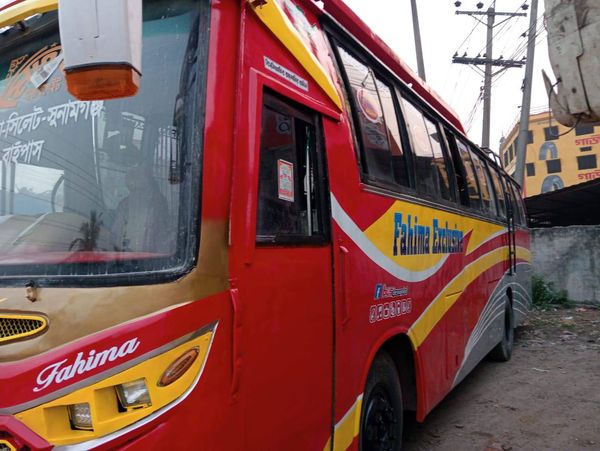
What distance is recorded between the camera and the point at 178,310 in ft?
5.58

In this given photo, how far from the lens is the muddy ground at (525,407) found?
4.44 m

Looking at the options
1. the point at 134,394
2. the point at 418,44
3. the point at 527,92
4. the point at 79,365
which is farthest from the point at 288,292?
the point at 527,92

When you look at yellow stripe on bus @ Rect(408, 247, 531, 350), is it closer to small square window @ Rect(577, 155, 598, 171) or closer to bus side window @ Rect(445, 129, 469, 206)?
bus side window @ Rect(445, 129, 469, 206)

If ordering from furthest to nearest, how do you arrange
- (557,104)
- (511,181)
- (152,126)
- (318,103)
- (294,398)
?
(511,181) → (557,104) → (318,103) → (294,398) → (152,126)

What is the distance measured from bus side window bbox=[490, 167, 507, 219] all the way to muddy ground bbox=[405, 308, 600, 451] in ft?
7.62

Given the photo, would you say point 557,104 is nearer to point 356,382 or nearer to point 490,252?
point 356,382

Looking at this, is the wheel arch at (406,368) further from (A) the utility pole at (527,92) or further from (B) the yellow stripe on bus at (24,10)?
(A) the utility pole at (527,92)

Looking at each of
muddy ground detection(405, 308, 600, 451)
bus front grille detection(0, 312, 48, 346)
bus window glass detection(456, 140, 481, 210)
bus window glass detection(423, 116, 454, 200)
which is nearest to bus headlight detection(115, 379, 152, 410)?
bus front grille detection(0, 312, 48, 346)

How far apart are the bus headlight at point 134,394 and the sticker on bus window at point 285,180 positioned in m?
1.03

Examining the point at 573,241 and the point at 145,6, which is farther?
the point at 573,241

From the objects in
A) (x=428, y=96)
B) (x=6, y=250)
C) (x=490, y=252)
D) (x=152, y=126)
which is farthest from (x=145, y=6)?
(x=490, y=252)

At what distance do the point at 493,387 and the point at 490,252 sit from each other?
1695 mm

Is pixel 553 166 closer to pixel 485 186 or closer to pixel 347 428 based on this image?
pixel 485 186

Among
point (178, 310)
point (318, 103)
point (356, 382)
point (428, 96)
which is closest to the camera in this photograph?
point (178, 310)
